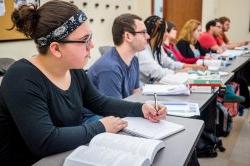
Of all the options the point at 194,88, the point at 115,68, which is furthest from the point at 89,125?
the point at 194,88

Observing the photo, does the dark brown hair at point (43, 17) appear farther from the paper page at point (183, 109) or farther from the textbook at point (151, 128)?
the paper page at point (183, 109)

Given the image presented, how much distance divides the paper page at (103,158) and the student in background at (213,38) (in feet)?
12.9

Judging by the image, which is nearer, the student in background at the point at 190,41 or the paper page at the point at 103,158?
the paper page at the point at 103,158

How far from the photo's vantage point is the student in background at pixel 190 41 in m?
4.28

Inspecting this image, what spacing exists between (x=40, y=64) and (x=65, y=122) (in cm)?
26

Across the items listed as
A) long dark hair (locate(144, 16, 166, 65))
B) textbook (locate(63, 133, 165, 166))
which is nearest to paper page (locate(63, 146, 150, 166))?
textbook (locate(63, 133, 165, 166))

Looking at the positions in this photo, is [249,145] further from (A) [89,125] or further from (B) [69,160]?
(B) [69,160]

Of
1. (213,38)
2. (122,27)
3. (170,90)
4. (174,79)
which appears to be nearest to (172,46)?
(213,38)

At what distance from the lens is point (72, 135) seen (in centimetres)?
113

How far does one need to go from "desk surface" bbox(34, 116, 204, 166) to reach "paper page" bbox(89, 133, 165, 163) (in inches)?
1.2

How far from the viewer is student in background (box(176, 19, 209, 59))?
14.0 ft

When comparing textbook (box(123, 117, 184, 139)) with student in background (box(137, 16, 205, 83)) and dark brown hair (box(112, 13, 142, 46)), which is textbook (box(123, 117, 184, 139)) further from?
student in background (box(137, 16, 205, 83))

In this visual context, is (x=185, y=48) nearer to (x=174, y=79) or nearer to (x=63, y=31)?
(x=174, y=79)

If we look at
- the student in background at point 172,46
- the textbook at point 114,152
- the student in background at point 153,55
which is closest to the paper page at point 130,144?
the textbook at point 114,152
